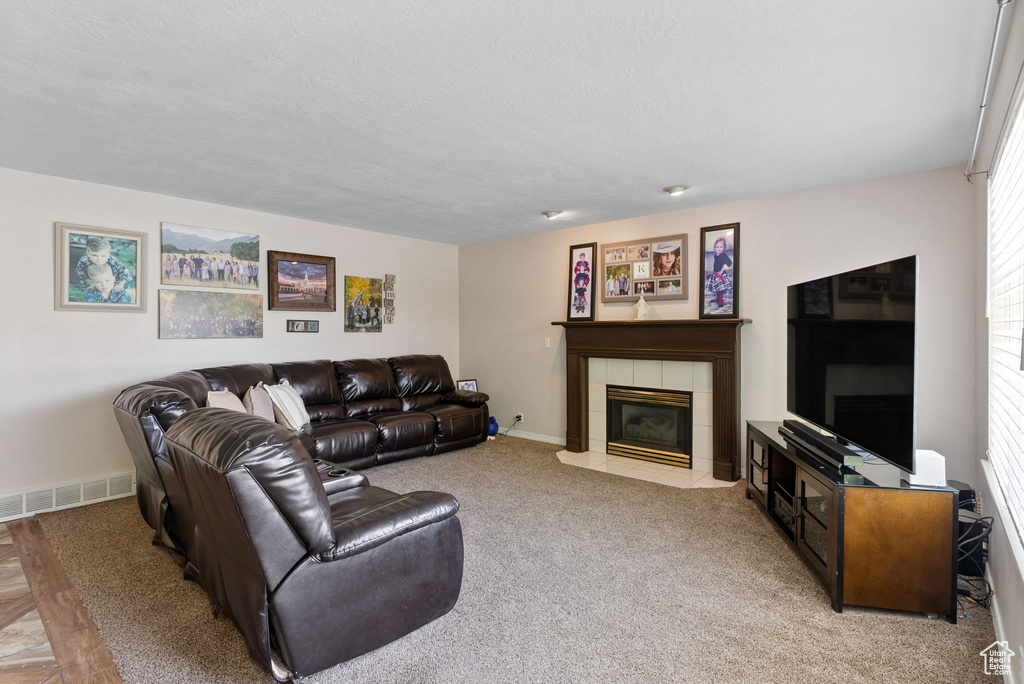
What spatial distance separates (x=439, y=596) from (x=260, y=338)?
3.72 meters

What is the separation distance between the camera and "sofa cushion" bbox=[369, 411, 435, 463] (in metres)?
4.86

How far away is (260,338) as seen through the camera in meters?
4.96

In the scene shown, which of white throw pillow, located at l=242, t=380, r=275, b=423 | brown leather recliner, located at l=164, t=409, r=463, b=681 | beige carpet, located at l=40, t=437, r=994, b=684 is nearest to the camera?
brown leather recliner, located at l=164, t=409, r=463, b=681

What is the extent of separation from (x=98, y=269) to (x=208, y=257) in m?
0.81

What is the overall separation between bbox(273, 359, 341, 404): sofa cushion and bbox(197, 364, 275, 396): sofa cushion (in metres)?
0.15

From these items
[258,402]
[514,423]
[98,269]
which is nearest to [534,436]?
[514,423]

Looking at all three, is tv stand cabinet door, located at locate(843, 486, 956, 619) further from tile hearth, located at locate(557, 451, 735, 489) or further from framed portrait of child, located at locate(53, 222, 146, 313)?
framed portrait of child, located at locate(53, 222, 146, 313)

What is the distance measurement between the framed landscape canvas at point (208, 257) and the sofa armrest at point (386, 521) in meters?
3.52

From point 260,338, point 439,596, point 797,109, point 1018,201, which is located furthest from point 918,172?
point 260,338

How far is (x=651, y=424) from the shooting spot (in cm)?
514

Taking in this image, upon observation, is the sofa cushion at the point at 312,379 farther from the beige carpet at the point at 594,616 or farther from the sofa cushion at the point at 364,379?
the beige carpet at the point at 594,616

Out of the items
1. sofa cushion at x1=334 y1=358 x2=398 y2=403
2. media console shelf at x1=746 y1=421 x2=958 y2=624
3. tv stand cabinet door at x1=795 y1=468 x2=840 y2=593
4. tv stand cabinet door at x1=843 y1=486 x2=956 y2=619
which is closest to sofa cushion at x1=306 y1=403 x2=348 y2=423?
sofa cushion at x1=334 y1=358 x2=398 y2=403

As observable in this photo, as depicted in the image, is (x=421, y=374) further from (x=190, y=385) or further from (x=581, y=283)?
(x=190, y=385)

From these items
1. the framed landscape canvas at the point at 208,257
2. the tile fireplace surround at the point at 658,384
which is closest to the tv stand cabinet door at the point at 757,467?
the tile fireplace surround at the point at 658,384
